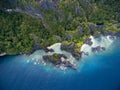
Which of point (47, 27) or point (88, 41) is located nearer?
point (88, 41)

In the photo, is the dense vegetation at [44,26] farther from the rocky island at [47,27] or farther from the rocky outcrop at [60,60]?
the rocky outcrop at [60,60]

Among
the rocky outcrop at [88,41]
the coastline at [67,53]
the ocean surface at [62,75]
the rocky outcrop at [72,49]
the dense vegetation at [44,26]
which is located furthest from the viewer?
the dense vegetation at [44,26]

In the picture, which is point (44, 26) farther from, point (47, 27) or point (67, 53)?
point (67, 53)

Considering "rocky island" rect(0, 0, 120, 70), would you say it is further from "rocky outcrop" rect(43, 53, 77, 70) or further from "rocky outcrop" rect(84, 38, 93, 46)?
"rocky outcrop" rect(43, 53, 77, 70)

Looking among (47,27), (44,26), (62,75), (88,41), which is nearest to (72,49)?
(88,41)

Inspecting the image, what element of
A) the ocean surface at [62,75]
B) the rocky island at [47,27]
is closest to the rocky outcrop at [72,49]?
the rocky island at [47,27]

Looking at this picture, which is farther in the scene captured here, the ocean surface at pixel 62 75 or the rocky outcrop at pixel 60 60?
the rocky outcrop at pixel 60 60

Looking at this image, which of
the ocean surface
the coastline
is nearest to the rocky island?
the coastline

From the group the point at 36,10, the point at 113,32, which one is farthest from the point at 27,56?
the point at 113,32
